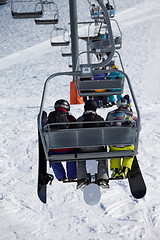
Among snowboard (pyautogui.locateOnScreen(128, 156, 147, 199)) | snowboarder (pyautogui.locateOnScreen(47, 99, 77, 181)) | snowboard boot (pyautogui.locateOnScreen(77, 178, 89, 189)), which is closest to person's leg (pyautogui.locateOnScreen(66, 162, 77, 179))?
snowboarder (pyautogui.locateOnScreen(47, 99, 77, 181))

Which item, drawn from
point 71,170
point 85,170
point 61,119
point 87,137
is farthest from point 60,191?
point 87,137

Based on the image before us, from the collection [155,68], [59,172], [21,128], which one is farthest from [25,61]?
[59,172]

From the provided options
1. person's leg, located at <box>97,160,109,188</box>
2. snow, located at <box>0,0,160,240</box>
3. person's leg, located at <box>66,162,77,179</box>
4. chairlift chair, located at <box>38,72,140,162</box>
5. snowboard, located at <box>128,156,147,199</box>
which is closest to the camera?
chairlift chair, located at <box>38,72,140,162</box>

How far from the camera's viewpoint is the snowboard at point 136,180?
4566mm

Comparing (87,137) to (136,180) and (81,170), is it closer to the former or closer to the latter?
(81,170)

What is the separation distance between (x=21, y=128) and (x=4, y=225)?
13.6 ft

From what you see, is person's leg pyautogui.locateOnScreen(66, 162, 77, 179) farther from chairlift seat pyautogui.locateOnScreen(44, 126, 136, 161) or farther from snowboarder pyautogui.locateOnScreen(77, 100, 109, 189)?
chairlift seat pyautogui.locateOnScreen(44, 126, 136, 161)

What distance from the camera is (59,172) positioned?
4.40m

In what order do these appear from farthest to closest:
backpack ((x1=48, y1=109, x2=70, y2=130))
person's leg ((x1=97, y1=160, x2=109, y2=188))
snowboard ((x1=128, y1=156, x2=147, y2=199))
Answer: snowboard ((x1=128, y1=156, x2=147, y2=199)), person's leg ((x1=97, y1=160, x2=109, y2=188)), backpack ((x1=48, y1=109, x2=70, y2=130))

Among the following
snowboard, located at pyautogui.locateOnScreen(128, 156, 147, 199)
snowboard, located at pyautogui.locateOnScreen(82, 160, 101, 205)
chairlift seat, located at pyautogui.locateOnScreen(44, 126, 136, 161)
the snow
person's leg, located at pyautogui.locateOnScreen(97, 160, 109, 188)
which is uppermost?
chairlift seat, located at pyautogui.locateOnScreen(44, 126, 136, 161)

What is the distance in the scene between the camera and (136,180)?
4578mm

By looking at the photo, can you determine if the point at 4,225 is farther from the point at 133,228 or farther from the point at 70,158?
the point at 70,158

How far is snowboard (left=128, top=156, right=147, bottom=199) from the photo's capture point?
15.0 ft

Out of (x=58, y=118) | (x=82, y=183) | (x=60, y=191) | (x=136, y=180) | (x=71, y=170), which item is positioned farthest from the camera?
(x=60, y=191)
